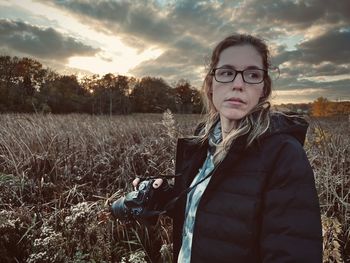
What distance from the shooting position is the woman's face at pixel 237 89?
4.66 ft

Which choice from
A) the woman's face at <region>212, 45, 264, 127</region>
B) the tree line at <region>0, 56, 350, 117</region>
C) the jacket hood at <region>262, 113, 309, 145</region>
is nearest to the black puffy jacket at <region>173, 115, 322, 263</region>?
the jacket hood at <region>262, 113, 309, 145</region>

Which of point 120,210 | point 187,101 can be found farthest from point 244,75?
point 187,101

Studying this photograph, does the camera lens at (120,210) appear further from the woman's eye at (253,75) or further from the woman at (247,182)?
the woman's eye at (253,75)

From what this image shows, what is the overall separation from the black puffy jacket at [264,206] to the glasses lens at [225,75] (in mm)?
Result: 279

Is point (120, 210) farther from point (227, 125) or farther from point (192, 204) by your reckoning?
point (227, 125)

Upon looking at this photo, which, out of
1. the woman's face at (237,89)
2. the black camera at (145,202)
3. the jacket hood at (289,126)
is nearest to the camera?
the jacket hood at (289,126)

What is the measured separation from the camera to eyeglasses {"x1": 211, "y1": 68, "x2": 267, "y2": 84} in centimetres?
145

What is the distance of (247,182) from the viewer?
4.04ft

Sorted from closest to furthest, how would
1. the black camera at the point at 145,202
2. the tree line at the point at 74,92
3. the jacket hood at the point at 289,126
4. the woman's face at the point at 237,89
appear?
the jacket hood at the point at 289,126
the woman's face at the point at 237,89
the black camera at the point at 145,202
the tree line at the point at 74,92

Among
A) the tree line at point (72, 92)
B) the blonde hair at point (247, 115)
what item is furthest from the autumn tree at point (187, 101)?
the tree line at point (72, 92)

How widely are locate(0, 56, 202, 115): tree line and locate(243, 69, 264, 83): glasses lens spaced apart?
2664cm

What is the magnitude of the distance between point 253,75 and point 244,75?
0.15ft

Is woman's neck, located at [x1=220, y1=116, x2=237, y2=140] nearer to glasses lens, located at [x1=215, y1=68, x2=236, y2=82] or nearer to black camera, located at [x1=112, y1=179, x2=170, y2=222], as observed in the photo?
glasses lens, located at [x1=215, y1=68, x2=236, y2=82]

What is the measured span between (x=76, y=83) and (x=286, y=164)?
51432 mm
